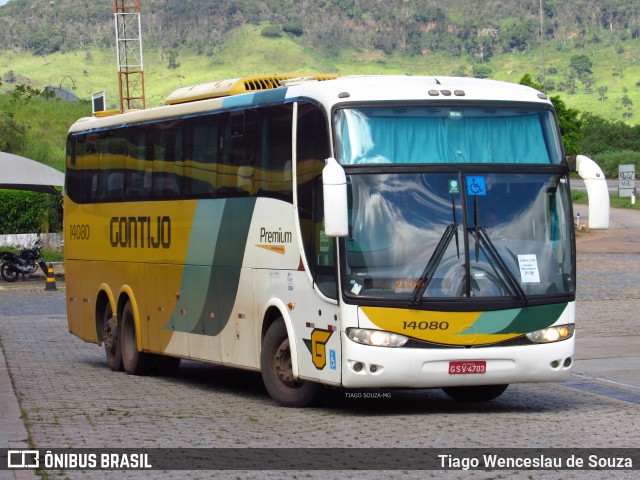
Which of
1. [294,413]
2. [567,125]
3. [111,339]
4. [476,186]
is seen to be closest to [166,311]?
[111,339]

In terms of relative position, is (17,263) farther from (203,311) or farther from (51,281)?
(203,311)

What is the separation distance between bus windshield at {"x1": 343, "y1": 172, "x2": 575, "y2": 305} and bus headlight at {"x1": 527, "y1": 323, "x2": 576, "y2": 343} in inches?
13.2

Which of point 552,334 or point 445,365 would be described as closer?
point 445,365

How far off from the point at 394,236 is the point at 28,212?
37602mm

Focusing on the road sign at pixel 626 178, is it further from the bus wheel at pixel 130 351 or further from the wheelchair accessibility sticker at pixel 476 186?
the wheelchair accessibility sticker at pixel 476 186

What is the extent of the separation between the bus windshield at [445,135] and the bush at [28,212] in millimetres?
36237

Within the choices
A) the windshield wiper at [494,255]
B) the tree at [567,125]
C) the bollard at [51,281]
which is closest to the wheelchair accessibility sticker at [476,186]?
the windshield wiper at [494,255]

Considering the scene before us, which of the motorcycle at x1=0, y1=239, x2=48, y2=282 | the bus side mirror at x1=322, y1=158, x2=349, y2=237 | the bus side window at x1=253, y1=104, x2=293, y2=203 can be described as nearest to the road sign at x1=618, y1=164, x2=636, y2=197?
the motorcycle at x1=0, y1=239, x2=48, y2=282

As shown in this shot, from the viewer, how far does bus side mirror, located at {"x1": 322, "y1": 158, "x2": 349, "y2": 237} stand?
1179 cm

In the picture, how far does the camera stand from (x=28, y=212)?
158ft

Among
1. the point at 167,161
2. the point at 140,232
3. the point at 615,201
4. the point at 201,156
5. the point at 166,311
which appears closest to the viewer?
the point at 201,156

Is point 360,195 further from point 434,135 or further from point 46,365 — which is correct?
point 46,365

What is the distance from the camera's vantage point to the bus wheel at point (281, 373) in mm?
13328

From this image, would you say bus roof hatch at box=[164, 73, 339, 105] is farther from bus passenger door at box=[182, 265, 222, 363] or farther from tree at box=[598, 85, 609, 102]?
tree at box=[598, 85, 609, 102]
